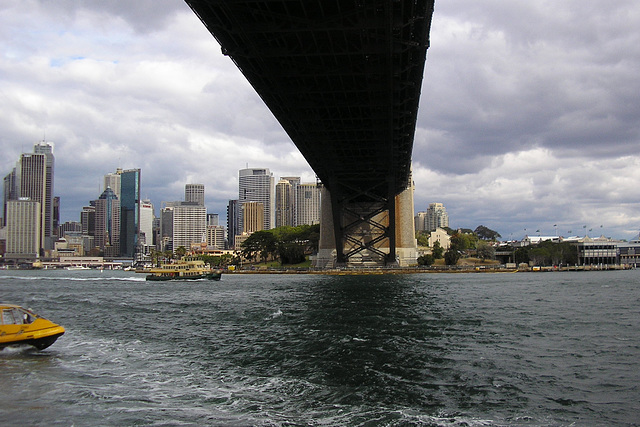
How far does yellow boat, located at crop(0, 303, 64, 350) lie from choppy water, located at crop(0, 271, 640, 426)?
522mm

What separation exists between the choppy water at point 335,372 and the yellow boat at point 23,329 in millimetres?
522

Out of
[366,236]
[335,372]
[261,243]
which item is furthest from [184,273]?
[335,372]

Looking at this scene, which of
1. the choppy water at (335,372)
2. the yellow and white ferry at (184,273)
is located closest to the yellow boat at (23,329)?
the choppy water at (335,372)

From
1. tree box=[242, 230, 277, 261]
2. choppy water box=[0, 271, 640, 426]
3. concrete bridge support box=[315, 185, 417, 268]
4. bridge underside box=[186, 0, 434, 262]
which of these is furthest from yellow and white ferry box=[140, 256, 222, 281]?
choppy water box=[0, 271, 640, 426]

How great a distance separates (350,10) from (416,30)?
16.7 ft

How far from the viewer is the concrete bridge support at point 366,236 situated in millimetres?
91375

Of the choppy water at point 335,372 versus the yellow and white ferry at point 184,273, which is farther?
the yellow and white ferry at point 184,273

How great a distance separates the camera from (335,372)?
15641 millimetres

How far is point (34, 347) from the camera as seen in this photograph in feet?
64.2

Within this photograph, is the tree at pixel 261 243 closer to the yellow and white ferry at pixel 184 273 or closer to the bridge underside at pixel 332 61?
the yellow and white ferry at pixel 184 273

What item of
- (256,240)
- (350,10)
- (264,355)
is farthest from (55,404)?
(256,240)

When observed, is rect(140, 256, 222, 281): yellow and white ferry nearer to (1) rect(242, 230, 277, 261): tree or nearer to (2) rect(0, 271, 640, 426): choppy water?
(1) rect(242, 230, 277, 261): tree

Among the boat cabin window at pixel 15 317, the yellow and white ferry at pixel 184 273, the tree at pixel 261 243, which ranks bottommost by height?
the yellow and white ferry at pixel 184 273

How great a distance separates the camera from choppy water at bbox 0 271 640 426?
38.3ft
